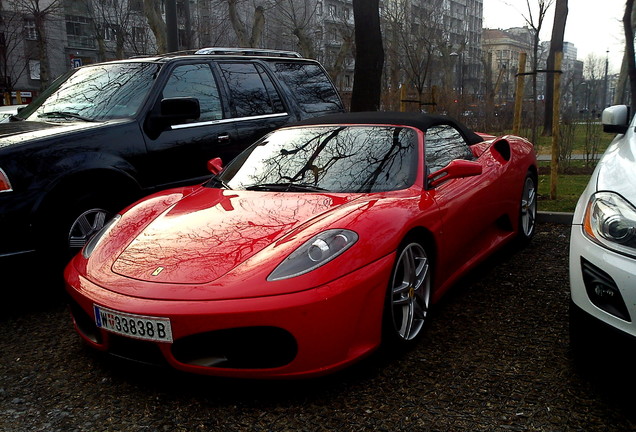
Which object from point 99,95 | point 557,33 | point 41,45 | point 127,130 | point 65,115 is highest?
point 41,45

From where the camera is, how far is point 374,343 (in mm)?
3041

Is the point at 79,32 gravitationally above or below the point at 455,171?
above

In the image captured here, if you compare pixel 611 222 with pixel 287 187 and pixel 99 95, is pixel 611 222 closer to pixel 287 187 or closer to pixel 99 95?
pixel 287 187

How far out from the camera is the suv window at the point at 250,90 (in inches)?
232

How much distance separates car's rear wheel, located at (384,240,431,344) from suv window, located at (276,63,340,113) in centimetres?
335

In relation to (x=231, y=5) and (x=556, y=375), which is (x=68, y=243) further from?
(x=231, y=5)

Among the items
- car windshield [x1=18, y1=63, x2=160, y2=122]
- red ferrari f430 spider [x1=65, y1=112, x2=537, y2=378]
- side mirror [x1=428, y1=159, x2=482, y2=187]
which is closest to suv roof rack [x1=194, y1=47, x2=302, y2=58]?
car windshield [x1=18, y1=63, x2=160, y2=122]

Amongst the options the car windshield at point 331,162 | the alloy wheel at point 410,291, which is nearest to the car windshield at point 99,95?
the car windshield at point 331,162

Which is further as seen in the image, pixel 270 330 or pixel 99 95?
pixel 99 95

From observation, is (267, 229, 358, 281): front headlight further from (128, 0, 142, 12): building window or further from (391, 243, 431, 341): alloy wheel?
(128, 0, 142, 12): building window

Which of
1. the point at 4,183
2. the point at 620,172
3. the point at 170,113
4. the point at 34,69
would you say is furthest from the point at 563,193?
the point at 34,69

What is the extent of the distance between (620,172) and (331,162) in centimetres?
171

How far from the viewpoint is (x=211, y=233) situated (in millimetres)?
3283

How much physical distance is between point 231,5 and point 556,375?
88.6 ft
